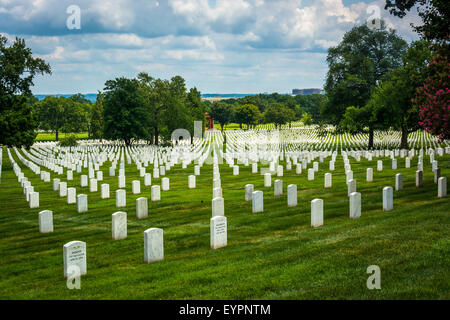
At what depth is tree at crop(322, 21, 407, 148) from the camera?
2293 inches

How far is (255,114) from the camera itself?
139625 mm

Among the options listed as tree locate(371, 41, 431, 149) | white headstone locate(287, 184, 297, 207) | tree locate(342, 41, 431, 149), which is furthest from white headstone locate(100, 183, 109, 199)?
tree locate(371, 41, 431, 149)

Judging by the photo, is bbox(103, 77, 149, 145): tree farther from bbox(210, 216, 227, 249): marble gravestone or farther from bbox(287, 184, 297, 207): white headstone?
bbox(210, 216, 227, 249): marble gravestone

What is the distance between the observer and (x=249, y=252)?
9773 mm

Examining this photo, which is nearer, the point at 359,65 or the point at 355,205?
the point at 355,205

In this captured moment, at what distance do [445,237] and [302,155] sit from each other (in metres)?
27.7

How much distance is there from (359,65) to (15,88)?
132 feet

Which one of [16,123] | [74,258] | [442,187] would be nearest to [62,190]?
[74,258]

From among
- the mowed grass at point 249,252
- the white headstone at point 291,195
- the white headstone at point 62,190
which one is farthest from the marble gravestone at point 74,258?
the white headstone at point 62,190

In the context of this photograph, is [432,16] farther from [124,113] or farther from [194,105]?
[194,105]

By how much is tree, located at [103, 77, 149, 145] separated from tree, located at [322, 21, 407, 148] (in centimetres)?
2459

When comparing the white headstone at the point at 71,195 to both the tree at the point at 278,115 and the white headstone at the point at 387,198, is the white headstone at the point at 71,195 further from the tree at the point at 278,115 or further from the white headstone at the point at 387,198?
the tree at the point at 278,115

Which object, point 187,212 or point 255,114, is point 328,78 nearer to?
point 187,212
